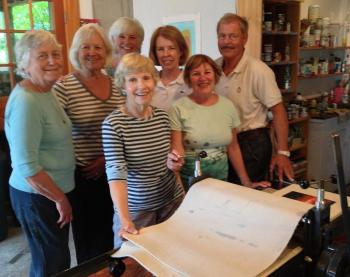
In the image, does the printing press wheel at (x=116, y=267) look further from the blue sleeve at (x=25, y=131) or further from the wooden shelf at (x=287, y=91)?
the wooden shelf at (x=287, y=91)

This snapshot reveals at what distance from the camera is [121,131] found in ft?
3.87

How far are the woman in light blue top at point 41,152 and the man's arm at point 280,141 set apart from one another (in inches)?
36.2

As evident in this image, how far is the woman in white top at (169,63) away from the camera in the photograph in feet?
5.23

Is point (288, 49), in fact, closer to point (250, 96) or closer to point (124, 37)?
point (250, 96)

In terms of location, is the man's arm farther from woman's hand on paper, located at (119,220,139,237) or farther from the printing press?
woman's hand on paper, located at (119,220,139,237)

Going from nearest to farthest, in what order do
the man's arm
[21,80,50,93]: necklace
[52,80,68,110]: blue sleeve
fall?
1. [21,80,50,93]: necklace
2. [52,80,68,110]: blue sleeve
3. the man's arm

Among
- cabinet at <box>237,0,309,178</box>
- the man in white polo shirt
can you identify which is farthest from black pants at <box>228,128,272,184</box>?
cabinet at <box>237,0,309,178</box>

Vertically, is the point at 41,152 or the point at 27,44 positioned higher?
the point at 27,44

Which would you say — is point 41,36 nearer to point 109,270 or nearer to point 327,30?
point 109,270

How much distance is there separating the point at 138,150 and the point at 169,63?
55 cm

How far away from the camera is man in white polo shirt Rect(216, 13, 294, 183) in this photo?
5.59 ft

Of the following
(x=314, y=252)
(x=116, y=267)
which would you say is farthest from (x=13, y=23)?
(x=314, y=252)

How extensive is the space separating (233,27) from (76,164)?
94 cm

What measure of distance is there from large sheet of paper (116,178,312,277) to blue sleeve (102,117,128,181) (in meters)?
0.24
